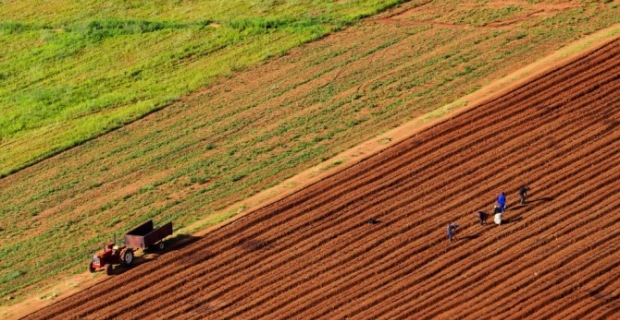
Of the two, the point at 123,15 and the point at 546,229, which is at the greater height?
the point at 123,15

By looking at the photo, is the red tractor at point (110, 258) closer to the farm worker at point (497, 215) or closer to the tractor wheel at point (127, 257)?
the tractor wheel at point (127, 257)

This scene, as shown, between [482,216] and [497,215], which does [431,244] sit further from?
[497,215]

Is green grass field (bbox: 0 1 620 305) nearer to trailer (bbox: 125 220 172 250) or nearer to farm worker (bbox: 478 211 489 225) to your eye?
trailer (bbox: 125 220 172 250)

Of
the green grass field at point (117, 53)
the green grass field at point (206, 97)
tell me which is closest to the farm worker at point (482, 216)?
the green grass field at point (206, 97)

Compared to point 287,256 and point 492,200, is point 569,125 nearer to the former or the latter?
point 492,200

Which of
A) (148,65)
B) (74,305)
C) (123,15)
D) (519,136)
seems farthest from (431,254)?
(123,15)
